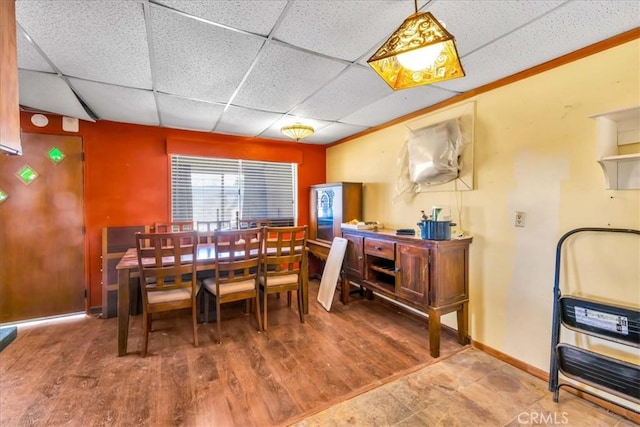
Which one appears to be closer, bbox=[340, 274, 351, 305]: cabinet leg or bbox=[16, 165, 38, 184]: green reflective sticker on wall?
bbox=[16, 165, 38, 184]: green reflective sticker on wall

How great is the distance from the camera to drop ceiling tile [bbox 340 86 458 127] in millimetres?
2633

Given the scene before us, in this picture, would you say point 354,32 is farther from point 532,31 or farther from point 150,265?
point 150,265

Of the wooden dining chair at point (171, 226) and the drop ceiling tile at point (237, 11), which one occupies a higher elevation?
the drop ceiling tile at point (237, 11)

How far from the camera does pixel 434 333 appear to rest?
2432mm

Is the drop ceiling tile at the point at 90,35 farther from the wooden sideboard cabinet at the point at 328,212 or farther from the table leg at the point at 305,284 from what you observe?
the wooden sideboard cabinet at the point at 328,212

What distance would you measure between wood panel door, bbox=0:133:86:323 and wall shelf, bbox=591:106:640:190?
15.9ft

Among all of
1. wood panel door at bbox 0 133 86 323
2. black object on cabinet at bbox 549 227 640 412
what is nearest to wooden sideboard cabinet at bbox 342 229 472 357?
black object on cabinet at bbox 549 227 640 412

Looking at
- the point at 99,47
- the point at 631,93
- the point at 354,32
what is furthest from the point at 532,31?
the point at 99,47

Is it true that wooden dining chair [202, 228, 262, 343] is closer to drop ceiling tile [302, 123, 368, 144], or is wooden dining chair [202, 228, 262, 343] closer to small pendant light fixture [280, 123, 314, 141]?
small pendant light fixture [280, 123, 314, 141]

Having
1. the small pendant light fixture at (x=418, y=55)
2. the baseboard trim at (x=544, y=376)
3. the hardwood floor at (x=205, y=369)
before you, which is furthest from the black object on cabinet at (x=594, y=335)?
the small pendant light fixture at (x=418, y=55)

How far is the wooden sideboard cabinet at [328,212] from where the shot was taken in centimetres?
399

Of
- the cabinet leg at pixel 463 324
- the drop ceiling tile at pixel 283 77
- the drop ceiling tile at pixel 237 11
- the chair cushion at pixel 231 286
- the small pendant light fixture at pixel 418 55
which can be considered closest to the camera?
the small pendant light fixture at pixel 418 55

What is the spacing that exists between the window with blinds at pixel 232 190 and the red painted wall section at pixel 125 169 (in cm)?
14

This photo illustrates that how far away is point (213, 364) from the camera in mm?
2332
